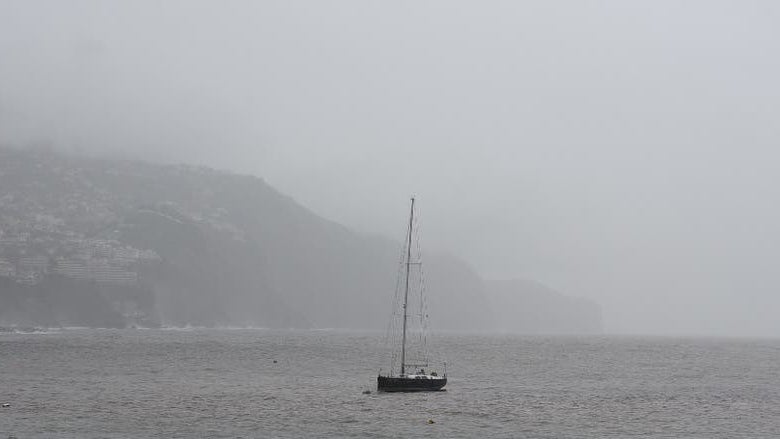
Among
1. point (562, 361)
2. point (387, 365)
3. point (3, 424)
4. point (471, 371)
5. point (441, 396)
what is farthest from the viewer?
point (562, 361)

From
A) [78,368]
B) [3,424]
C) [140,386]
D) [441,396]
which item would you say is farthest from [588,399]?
[78,368]

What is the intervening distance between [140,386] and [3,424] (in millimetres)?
33984

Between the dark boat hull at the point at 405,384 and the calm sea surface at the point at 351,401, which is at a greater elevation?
the dark boat hull at the point at 405,384

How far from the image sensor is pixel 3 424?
2662 inches

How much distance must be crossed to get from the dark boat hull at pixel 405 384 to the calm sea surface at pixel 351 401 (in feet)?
5.46

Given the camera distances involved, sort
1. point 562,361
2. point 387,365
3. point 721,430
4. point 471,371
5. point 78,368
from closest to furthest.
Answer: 1. point 721,430
2. point 78,368
3. point 471,371
4. point 387,365
5. point 562,361

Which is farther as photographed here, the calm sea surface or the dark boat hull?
the dark boat hull

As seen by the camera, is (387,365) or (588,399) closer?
(588,399)

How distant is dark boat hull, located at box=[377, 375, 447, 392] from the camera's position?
316ft

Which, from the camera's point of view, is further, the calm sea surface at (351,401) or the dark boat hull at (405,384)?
the dark boat hull at (405,384)

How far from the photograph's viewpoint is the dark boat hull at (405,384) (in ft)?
316

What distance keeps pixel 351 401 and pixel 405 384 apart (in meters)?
9.68

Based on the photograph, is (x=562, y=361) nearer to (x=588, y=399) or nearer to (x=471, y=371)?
(x=471, y=371)

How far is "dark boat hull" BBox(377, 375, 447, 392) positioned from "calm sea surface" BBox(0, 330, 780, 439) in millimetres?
1664
